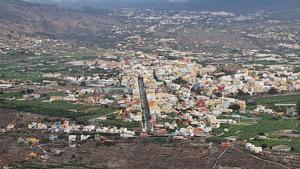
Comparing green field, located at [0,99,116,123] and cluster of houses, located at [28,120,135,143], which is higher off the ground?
green field, located at [0,99,116,123]

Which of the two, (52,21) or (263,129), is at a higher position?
(52,21)

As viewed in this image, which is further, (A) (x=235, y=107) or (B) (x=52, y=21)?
(B) (x=52, y=21)

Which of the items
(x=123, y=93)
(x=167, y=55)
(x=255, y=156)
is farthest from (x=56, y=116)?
(x=167, y=55)

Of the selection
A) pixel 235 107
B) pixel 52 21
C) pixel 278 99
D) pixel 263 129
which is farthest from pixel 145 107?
pixel 52 21

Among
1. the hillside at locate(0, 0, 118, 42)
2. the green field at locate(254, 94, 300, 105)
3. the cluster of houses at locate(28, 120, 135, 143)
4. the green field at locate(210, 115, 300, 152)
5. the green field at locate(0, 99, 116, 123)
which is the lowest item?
the cluster of houses at locate(28, 120, 135, 143)

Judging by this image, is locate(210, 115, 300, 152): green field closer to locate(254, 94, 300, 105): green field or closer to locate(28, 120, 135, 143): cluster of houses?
locate(28, 120, 135, 143): cluster of houses

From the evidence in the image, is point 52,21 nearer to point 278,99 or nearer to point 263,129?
point 278,99

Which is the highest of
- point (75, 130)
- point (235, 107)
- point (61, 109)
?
point (235, 107)

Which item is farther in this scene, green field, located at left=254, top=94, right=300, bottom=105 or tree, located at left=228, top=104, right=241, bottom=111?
green field, located at left=254, top=94, right=300, bottom=105

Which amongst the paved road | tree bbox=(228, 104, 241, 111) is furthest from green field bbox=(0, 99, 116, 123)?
tree bbox=(228, 104, 241, 111)

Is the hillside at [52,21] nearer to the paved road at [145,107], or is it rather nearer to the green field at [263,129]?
the paved road at [145,107]

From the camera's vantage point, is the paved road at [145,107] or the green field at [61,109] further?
the green field at [61,109]

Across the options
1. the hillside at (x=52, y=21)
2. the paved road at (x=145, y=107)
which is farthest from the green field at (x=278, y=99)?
the hillside at (x=52, y=21)
